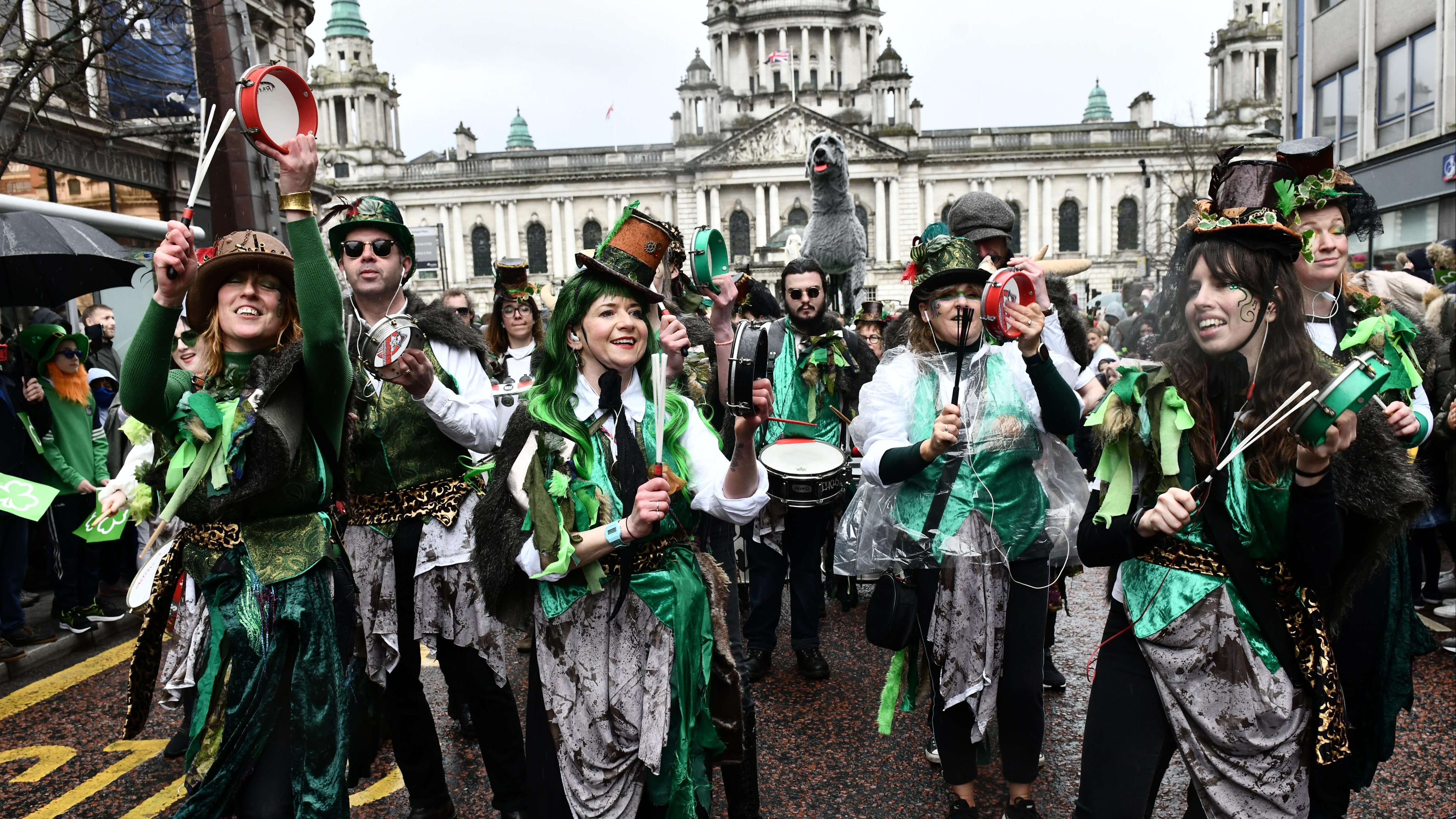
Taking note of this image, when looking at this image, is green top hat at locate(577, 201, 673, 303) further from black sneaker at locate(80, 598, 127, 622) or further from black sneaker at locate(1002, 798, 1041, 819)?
black sneaker at locate(80, 598, 127, 622)

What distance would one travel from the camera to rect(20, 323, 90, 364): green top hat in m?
Answer: 6.60

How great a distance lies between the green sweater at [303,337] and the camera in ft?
8.73

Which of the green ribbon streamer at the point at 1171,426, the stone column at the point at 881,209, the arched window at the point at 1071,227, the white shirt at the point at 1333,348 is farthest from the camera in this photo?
the arched window at the point at 1071,227

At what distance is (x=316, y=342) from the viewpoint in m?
2.73

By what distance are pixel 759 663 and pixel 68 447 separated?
4981 mm

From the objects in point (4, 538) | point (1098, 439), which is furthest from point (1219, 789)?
point (4, 538)

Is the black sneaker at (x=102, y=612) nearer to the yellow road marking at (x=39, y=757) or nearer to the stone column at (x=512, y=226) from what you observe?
the yellow road marking at (x=39, y=757)

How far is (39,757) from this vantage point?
4.45 m

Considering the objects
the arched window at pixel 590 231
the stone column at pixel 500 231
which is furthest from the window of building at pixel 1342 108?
the stone column at pixel 500 231

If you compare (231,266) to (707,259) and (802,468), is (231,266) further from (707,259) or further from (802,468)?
(802,468)

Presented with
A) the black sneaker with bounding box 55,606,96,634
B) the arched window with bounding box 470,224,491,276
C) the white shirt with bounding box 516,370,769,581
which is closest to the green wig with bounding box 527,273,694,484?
the white shirt with bounding box 516,370,769,581

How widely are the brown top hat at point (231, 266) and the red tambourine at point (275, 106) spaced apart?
13.6 inches

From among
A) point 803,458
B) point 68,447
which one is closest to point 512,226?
point 68,447

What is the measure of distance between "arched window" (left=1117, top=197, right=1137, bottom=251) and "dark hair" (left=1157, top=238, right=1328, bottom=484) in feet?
214
